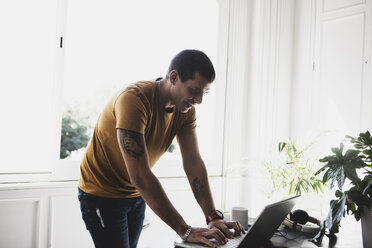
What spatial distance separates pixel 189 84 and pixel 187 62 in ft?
0.31

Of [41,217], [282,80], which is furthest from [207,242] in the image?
[282,80]

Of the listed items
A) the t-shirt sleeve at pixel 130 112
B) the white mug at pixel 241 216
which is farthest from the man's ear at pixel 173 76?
the white mug at pixel 241 216

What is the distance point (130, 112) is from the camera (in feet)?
4.70

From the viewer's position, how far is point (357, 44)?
3.42 m

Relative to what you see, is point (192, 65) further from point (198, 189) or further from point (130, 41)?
point (130, 41)

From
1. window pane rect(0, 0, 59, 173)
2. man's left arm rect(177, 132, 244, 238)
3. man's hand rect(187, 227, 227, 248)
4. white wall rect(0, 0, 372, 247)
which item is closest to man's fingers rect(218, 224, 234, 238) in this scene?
man's hand rect(187, 227, 227, 248)

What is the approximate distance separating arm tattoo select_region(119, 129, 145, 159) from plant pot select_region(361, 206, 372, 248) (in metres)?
0.87

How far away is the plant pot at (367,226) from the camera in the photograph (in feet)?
4.42

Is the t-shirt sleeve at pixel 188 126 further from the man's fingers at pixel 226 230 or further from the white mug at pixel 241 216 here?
the man's fingers at pixel 226 230

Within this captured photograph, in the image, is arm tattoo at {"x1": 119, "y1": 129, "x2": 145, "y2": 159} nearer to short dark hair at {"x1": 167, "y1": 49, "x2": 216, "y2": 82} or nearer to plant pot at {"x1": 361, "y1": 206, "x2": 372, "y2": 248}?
short dark hair at {"x1": 167, "y1": 49, "x2": 216, "y2": 82}

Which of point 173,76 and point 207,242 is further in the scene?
point 173,76

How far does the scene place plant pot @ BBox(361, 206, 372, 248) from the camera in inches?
53.0

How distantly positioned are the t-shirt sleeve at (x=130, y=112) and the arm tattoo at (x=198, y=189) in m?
0.53

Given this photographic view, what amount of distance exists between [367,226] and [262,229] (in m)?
0.43
